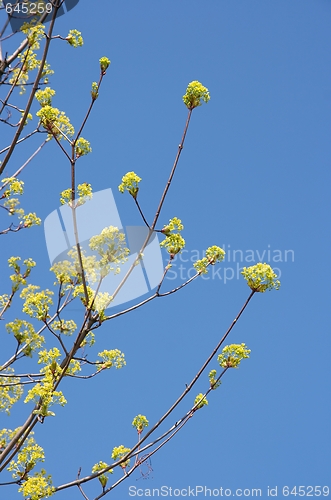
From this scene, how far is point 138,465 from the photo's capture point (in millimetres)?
4340

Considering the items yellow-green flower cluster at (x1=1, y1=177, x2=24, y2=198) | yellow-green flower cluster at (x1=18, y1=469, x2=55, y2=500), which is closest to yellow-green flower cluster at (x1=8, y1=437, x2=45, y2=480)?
yellow-green flower cluster at (x1=18, y1=469, x2=55, y2=500)

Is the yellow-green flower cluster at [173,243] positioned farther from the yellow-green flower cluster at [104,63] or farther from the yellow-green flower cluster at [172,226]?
the yellow-green flower cluster at [104,63]

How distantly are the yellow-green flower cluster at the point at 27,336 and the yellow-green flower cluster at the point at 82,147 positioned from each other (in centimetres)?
140

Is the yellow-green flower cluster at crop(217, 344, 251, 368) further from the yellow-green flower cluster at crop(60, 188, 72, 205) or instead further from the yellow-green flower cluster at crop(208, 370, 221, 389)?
the yellow-green flower cluster at crop(60, 188, 72, 205)

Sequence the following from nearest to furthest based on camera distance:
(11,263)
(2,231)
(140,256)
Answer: (140,256), (11,263), (2,231)

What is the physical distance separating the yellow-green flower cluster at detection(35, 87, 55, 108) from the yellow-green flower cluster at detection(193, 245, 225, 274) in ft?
6.18

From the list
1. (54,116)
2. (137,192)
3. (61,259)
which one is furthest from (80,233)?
(54,116)

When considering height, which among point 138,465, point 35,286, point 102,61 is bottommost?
point 138,465

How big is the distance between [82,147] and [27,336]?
156cm

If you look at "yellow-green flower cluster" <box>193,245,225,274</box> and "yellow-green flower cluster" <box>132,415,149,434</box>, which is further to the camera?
"yellow-green flower cluster" <box>132,415,149,434</box>

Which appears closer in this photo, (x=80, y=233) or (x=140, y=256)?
(x=140, y=256)

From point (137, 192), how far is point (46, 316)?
4.06 feet

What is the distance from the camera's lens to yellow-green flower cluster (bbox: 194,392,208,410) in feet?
14.3

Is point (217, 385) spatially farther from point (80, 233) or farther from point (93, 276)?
point (80, 233)
